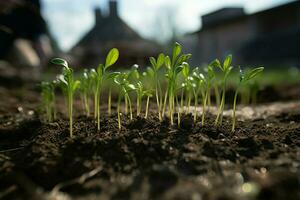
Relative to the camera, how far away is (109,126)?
1.98 m

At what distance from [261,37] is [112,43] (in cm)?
975

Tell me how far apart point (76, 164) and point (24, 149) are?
447mm

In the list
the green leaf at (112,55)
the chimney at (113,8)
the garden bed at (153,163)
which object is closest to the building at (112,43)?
the chimney at (113,8)

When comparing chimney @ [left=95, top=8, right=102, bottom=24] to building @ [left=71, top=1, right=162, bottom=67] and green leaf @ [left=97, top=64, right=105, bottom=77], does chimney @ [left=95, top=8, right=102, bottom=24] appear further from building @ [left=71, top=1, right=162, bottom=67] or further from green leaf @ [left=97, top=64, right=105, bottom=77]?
green leaf @ [left=97, top=64, right=105, bottom=77]

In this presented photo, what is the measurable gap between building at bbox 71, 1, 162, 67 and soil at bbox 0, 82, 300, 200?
1479cm

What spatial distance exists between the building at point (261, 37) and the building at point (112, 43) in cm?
393

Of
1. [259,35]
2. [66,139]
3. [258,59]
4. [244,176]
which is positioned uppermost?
[259,35]

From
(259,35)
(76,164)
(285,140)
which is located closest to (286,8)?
(259,35)

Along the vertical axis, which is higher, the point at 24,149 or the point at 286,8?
the point at 286,8

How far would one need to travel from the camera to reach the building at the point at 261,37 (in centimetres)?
1188

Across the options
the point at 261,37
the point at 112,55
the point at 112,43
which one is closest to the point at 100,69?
the point at 112,55

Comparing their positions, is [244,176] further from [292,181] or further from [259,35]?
[259,35]

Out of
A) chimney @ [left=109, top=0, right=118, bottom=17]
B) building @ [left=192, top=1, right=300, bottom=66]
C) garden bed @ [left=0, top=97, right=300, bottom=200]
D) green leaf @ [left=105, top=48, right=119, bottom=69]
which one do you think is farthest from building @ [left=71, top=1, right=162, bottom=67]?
garden bed @ [left=0, top=97, right=300, bottom=200]

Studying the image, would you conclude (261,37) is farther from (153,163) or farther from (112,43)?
(153,163)
